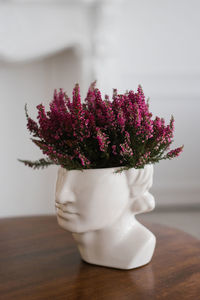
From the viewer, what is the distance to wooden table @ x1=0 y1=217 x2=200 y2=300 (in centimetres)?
84

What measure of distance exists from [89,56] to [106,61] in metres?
0.11

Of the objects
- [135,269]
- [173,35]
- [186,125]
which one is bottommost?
[135,269]

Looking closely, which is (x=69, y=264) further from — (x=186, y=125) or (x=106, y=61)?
(x=186, y=125)

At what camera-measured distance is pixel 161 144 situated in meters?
0.93

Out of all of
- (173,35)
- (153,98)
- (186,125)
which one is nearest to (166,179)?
(186,125)

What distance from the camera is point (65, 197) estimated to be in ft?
3.02

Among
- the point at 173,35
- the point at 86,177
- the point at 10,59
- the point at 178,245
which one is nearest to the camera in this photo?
the point at 86,177

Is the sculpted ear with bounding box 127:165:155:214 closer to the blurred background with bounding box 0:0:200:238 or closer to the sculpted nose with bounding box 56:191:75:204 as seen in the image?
the sculpted nose with bounding box 56:191:75:204

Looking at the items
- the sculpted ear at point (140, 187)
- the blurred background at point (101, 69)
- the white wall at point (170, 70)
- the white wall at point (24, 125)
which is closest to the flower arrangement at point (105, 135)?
the sculpted ear at point (140, 187)

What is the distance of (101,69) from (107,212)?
5.38 ft

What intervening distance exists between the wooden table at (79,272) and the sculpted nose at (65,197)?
0.17m

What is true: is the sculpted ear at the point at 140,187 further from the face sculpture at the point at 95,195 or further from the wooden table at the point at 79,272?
the wooden table at the point at 79,272

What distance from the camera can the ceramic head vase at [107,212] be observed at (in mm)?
923

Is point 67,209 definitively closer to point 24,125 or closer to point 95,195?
point 95,195
